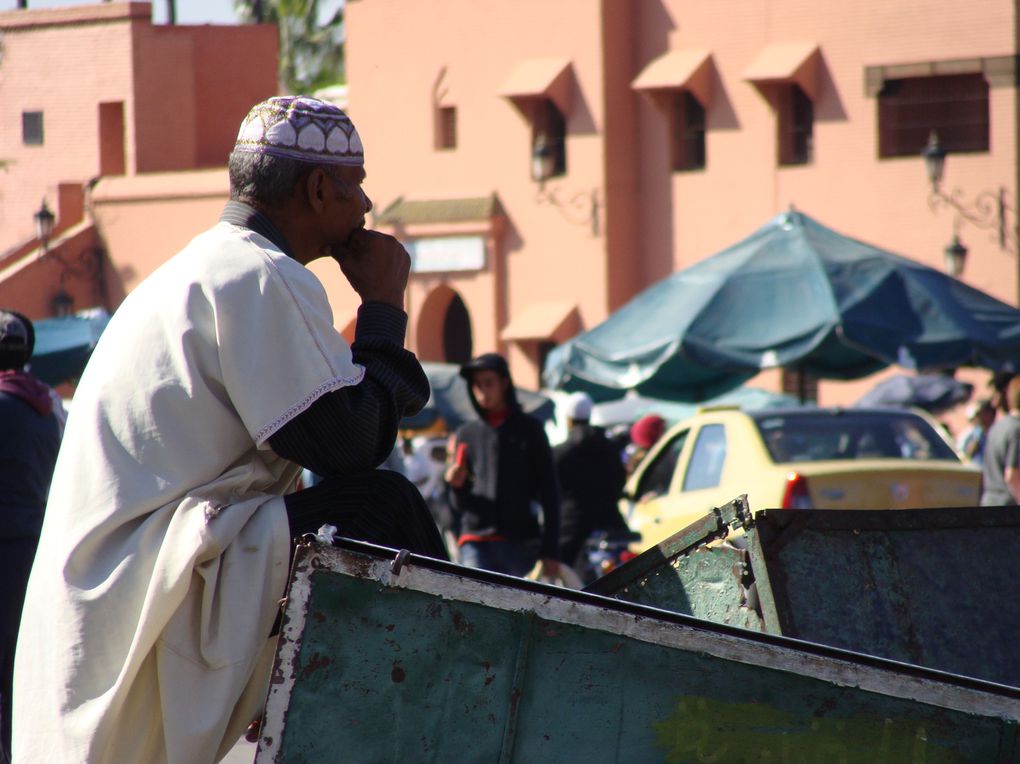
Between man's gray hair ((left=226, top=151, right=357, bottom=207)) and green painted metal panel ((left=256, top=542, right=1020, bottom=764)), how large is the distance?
0.66 m

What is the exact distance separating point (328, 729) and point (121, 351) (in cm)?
68

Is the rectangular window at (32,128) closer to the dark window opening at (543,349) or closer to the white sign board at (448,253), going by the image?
the white sign board at (448,253)

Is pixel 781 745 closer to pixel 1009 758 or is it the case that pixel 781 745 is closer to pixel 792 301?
pixel 1009 758

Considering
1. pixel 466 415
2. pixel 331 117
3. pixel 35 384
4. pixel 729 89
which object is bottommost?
pixel 466 415

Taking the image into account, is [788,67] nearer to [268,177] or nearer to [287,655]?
[268,177]

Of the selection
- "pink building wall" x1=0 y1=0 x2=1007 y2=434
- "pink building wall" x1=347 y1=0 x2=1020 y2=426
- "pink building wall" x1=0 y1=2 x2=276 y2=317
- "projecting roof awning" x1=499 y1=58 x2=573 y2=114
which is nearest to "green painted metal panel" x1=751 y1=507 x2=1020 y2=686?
"pink building wall" x1=0 y1=0 x2=1007 y2=434

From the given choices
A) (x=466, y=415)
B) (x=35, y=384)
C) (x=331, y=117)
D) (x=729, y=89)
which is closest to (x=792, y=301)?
(x=466, y=415)

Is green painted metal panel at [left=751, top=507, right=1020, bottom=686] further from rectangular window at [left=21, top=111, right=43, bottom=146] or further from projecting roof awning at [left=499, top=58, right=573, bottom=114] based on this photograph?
rectangular window at [left=21, top=111, right=43, bottom=146]

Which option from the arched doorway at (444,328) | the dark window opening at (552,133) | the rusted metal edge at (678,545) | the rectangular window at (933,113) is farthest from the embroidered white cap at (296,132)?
the arched doorway at (444,328)

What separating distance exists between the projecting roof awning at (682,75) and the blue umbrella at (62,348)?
11.7m

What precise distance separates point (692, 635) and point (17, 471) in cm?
361

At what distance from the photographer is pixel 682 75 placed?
25.5 m

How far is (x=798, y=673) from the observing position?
8.28ft

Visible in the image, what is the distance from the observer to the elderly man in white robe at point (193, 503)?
2.56 metres
